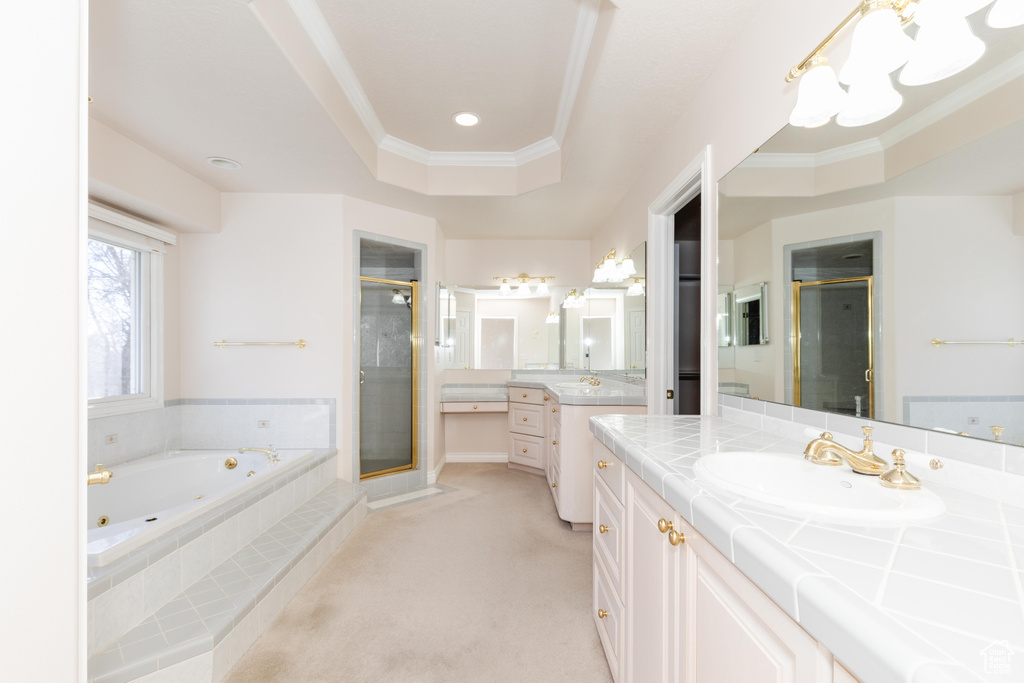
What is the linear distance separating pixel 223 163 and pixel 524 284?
2.58m

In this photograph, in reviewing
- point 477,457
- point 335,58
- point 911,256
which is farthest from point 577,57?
point 477,457

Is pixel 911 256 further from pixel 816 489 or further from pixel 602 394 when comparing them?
pixel 602 394

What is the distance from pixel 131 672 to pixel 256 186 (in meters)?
2.75

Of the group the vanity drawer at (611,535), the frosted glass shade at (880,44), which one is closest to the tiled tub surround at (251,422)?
the vanity drawer at (611,535)

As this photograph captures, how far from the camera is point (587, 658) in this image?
168 cm

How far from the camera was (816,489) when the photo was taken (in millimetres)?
1007

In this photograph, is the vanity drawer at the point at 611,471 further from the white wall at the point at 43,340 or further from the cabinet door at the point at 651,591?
the white wall at the point at 43,340

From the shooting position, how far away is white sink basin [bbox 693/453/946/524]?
0.71 meters

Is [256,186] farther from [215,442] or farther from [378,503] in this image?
[378,503]

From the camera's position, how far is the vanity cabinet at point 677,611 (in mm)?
615

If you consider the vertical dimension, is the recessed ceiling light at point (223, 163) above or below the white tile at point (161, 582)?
above

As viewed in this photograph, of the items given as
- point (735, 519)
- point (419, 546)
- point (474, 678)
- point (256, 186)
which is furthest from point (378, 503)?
point (735, 519)

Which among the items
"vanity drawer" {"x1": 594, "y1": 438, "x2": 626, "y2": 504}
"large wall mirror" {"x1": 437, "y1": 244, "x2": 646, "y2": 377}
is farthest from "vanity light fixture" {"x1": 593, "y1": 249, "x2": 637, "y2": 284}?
"vanity drawer" {"x1": 594, "y1": 438, "x2": 626, "y2": 504}

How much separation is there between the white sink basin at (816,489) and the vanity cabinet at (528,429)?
2.66m
